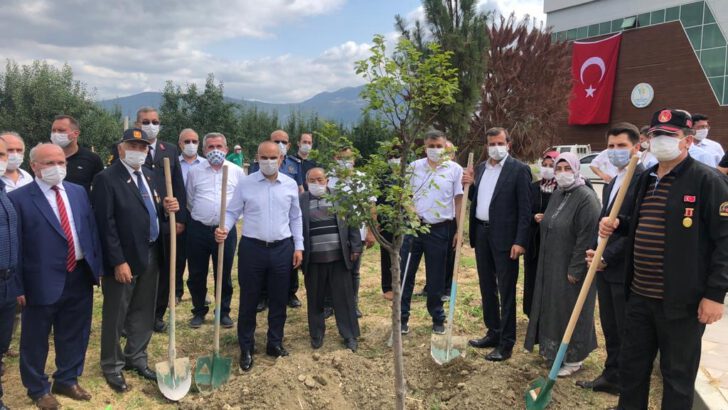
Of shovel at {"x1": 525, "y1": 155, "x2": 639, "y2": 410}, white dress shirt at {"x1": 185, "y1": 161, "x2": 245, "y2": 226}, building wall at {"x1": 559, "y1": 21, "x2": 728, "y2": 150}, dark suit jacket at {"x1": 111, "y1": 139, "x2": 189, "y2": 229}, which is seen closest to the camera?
shovel at {"x1": 525, "y1": 155, "x2": 639, "y2": 410}

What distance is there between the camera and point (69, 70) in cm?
1552

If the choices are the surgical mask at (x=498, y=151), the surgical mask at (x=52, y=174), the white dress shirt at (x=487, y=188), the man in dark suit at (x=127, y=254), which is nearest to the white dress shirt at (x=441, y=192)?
the white dress shirt at (x=487, y=188)

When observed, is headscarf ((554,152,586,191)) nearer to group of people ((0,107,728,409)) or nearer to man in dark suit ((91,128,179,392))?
group of people ((0,107,728,409))

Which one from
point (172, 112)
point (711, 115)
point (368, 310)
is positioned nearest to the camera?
point (368, 310)

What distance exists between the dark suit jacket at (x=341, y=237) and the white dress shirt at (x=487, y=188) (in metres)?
1.32

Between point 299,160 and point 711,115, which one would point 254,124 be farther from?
point 711,115

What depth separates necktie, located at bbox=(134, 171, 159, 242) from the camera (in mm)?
4133

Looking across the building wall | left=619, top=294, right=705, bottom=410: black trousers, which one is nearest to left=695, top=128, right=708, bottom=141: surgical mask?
left=619, top=294, right=705, bottom=410: black trousers

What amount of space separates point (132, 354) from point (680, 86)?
110ft

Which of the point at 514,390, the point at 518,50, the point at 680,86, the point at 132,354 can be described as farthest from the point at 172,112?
the point at 680,86

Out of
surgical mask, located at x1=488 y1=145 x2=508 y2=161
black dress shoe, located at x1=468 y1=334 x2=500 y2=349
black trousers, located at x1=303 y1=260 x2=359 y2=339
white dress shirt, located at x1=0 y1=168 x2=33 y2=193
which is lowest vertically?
black dress shoe, located at x1=468 y1=334 x2=500 y2=349

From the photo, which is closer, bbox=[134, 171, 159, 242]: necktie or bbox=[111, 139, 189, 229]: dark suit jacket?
bbox=[134, 171, 159, 242]: necktie

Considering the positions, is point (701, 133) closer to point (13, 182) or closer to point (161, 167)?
point (161, 167)

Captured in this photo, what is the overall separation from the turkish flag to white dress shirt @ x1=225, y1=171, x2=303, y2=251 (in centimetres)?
3129
